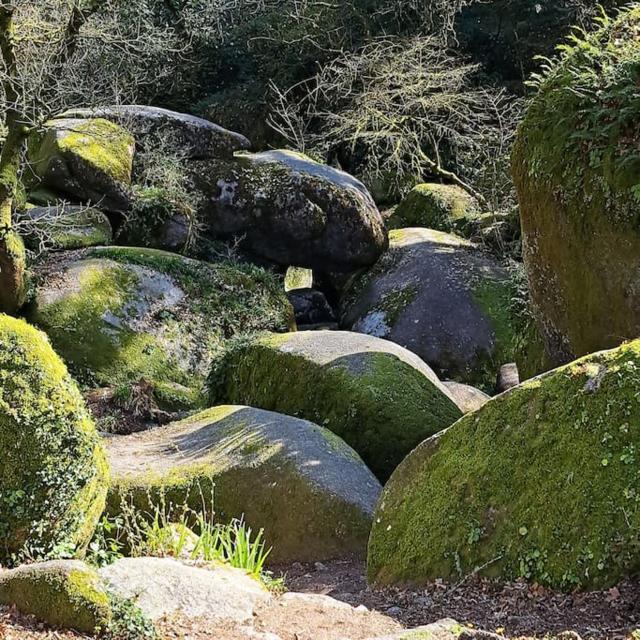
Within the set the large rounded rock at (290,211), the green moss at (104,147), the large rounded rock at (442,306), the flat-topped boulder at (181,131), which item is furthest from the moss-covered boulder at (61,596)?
the flat-topped boulder at (181,131)

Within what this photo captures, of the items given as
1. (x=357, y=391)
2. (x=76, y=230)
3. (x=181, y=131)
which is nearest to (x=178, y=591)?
(x=357, y=391)

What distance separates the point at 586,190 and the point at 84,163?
11625mm

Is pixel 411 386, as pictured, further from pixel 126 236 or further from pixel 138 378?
pixel 126 236

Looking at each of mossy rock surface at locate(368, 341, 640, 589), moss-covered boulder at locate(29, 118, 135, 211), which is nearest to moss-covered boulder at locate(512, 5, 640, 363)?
mossy rock surface at locate(368, 341, 640, 589)

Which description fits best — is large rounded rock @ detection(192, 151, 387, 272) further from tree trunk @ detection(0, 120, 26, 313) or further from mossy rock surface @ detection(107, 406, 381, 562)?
mossy rock surface @ detection(107, 406, 381, 562)

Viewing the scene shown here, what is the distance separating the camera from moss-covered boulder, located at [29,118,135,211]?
15930 mm

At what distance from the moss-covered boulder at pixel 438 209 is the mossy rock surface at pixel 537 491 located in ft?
51.4

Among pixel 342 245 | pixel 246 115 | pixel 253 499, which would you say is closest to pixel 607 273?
pixel 253 499

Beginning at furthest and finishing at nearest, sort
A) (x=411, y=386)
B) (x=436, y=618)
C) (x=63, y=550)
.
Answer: (x=411, y=386), (x=63, y=550), (x=436, y=618)

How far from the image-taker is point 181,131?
18.3 m

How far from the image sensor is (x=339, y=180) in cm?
1795

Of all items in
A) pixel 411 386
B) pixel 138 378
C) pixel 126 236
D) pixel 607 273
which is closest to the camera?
pixel 607 273

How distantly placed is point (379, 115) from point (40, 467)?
15.7 metres

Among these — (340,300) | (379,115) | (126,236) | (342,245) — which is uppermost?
(379,115)
